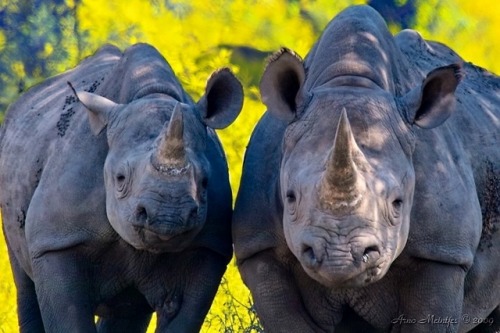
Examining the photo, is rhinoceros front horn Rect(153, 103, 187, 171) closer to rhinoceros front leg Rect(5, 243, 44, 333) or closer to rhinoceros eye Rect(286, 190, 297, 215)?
rhinoceros eye Rect(286, 190, 297, 215)

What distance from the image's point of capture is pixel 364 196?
9.10m

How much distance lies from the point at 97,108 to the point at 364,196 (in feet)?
8.65

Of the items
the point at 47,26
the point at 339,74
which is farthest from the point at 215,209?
the point at 47,26

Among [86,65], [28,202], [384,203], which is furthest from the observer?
[86,65]

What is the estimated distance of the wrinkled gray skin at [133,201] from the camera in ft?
33.5

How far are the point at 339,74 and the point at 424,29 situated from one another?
16.3 meters

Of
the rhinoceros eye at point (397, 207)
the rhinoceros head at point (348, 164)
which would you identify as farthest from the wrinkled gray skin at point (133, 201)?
the rhinoceros eye at point (397, 207)

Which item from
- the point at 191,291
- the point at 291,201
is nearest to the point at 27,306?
the point at 191,291

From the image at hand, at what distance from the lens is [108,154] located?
10.9 metres

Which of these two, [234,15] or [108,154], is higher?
[108,154]

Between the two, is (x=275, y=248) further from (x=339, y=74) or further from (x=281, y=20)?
(x=281, y=20)

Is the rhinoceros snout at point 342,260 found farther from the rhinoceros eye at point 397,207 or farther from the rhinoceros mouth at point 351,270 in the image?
the rhinoceros eye at point 397,207

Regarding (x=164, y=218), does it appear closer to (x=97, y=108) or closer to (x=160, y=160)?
(x=160, y=160)

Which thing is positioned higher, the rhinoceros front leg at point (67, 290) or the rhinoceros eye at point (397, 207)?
the rhinoceros eye at point (397, 207)
